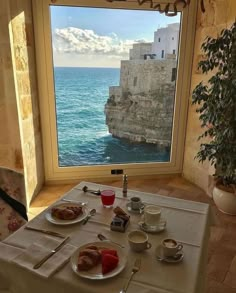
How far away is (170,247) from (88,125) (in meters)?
2.39

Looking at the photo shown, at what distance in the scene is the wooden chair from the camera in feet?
4.42

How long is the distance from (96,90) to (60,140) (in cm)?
73

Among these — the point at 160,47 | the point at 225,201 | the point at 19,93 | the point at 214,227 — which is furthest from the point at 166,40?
the point at 214,227

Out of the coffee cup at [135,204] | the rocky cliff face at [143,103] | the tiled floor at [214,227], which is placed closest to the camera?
the coffee cup at [135,204]

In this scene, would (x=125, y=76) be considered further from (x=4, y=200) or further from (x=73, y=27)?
(x=4, y=200)

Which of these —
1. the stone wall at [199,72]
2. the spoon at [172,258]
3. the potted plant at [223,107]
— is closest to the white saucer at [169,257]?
the spoon at [172,258]

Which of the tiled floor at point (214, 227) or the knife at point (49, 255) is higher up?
the knife at point (49, 255)

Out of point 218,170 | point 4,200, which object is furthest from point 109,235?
point 218,170

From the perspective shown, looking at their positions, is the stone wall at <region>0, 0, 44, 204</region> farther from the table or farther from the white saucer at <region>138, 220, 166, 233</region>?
the white saucer at <region>138, 220, 166, 233</region>

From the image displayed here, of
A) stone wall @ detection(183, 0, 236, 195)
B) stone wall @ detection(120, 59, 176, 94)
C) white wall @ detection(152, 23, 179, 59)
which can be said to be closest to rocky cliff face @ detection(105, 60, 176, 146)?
stone wall @ detection(120, 59, 176, 94)

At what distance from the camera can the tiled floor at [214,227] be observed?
1.73m

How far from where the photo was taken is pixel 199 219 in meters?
1.22

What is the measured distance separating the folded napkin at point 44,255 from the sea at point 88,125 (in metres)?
2.17

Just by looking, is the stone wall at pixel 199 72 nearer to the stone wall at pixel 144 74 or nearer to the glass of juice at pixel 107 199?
the stone wall at pixel 144 74
